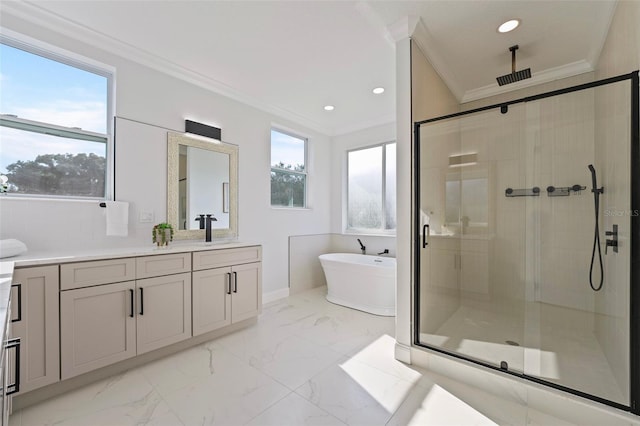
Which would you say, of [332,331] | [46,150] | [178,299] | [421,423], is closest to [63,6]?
[46,150]

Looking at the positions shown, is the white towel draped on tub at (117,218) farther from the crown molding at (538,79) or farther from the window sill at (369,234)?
the crown molding at (538,79)

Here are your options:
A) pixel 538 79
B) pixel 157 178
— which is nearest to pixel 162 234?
pixel 157 178

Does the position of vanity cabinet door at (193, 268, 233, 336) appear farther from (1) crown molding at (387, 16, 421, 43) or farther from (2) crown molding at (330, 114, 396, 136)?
(2) crown molding at (330, 114, 396, 136)

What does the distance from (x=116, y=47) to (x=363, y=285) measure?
139 inches

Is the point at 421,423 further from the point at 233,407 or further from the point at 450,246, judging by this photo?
the point at 450,246

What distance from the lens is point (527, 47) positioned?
8.25 ft

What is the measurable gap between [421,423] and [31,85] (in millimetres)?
3678

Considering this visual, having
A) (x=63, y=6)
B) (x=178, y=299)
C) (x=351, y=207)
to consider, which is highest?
(x=63, y=6)

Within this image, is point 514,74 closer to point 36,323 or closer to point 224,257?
point 224,257

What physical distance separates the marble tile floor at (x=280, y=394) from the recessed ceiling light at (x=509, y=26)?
2806 mm

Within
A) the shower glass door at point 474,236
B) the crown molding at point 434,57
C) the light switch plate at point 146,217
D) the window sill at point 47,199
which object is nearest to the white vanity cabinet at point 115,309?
the light switch plate at point 146,217

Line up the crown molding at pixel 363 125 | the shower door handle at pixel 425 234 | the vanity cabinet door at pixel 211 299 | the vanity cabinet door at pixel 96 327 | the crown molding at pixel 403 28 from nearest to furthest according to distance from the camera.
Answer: the vanity cabinet door at pixel 96 327, the crown molding at pixel 403 28, the shower door handle at pixel 425 234, the vanity cabinet door at pixel 211 299, the crown molding at pixel 363 125

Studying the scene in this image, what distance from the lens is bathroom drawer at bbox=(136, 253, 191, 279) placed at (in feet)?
7.16

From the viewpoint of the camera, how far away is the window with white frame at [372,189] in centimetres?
438
